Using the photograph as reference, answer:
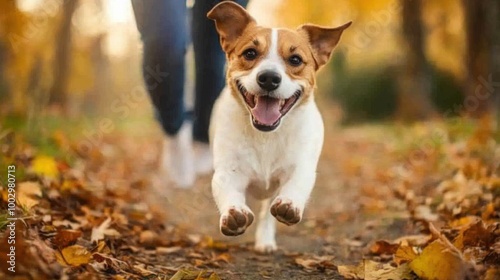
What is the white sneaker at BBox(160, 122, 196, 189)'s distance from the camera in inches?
116

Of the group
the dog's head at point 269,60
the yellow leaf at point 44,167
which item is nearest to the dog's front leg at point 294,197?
the dog's head at point 269,60

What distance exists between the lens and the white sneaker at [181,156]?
2.95 meters

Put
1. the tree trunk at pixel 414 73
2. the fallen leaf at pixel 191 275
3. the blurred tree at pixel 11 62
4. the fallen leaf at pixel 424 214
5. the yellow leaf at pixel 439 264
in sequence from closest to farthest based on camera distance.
Answer: the yellow leaf at pixel 439 264 < the fallen leaf at pixel 191 275 < the fallen leaf at pixel 424 214 < the blurred tree at pixel 11 62 < the tree trunk at pixel 414 73

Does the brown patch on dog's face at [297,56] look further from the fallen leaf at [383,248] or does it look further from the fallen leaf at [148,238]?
the fallen leaf at [148,238]

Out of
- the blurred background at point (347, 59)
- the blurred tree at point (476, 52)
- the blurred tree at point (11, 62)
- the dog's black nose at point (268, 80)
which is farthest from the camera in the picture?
the blurred tree at point (476, 52)

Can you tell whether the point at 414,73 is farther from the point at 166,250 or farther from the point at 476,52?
the point at 166,250

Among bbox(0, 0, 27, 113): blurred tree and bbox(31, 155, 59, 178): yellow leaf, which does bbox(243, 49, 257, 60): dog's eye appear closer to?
bbox(31, 155, 59, 178): yellow leaf

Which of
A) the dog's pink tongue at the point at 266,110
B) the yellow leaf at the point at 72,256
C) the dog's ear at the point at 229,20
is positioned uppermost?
the dog's ear at the point at 229,20

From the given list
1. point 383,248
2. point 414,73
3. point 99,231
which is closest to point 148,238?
point 99,231

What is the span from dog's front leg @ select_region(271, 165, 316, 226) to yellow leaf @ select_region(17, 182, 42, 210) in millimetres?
874

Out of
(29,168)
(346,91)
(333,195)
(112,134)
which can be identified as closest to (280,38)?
(29,168)

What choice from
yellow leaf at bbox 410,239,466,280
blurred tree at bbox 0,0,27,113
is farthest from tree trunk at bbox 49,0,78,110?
yellow leaf at bbox 410,239,466,280

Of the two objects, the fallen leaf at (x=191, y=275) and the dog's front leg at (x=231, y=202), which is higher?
the dog's front leg at (x=231, y=202)

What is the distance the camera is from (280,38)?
2.07 meters
